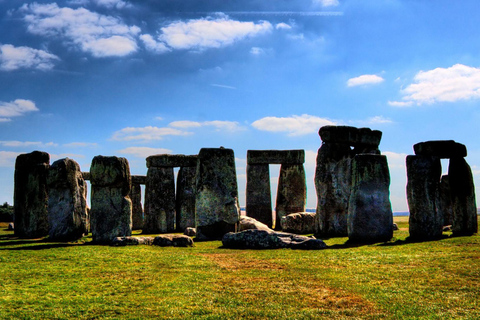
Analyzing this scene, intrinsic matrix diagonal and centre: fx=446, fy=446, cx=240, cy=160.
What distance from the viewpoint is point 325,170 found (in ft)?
57.2

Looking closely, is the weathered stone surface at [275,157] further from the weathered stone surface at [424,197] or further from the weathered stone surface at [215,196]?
the weathered stone surface at [424,197]

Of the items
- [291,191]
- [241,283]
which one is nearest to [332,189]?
[291,191]

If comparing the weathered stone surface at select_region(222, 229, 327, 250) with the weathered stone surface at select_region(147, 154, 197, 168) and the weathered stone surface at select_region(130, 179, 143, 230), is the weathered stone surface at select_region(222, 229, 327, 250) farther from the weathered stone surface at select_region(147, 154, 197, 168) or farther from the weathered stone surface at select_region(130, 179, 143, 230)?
the weathered stone surface at select_region(130, 179, 143, 230)

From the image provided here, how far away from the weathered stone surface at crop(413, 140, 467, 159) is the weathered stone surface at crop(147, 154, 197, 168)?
10.9m

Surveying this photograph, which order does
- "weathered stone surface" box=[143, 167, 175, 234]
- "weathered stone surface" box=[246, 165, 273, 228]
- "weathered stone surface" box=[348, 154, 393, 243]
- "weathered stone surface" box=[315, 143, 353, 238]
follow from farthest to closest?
"weathered stone surface" box=[246, 165, 273, 228] → "weathered stone surface" box=[143, 167, 175, 234] → "weathered stone surface" box=[315, 143, 353, 238] → "weathered stone surface" box=[348, 154, 393, 243]

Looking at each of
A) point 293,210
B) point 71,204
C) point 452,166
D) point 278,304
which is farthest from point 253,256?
point 293,210

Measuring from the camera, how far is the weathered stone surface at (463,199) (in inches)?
571

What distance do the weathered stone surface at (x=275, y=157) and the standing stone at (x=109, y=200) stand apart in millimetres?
10430

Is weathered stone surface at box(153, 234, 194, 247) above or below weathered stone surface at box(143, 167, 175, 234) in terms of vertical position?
below

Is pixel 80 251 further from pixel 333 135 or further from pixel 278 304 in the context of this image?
pixel 333 135

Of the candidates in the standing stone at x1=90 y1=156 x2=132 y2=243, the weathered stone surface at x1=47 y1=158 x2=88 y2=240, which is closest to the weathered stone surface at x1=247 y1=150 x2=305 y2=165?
the standing stone at x1=90 y1=156 x2=132 y2=243

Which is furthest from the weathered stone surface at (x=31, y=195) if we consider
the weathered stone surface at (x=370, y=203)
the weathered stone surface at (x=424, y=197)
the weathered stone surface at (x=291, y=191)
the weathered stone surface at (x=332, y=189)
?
the weathered stone surface at (x=424, y=197)

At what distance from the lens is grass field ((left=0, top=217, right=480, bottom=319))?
6117 millimetres

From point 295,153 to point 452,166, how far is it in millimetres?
9194
